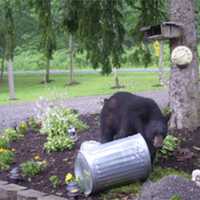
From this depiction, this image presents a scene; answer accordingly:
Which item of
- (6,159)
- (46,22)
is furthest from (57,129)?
(46,22)

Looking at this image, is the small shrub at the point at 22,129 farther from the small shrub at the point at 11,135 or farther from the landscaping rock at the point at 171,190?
the landscaping rock at the point at 171,190

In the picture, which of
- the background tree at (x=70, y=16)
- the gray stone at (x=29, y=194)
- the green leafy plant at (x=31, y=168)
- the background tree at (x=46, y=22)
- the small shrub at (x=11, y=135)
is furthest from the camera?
the background tree at (x=70, y=16)

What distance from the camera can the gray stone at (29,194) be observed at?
567 cm

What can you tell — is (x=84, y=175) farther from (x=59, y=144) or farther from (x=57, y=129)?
(x=57, y=129)

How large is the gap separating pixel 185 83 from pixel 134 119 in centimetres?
187

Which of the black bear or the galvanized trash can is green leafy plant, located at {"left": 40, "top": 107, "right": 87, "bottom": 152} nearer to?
the black bear

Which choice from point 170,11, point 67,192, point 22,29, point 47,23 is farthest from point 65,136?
point 22,29

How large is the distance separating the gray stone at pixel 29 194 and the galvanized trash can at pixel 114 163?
1.51 feet

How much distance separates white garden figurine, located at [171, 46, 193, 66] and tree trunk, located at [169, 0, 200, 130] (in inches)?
5.7

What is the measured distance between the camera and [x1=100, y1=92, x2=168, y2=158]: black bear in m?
5.88

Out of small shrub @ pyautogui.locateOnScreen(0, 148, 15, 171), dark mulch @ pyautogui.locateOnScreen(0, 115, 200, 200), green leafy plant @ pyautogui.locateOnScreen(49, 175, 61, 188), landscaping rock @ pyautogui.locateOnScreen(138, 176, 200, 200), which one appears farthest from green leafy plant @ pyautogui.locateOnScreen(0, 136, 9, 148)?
landscaping rock @ pyautogui.locateOnScreen(138, 176, 200, 200)

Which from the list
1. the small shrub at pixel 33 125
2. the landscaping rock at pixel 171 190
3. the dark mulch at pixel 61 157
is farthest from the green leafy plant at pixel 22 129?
the landscaping rock at pixel 171 190

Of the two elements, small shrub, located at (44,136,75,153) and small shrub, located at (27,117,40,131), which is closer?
small shrub, located at (44,136,75,153)

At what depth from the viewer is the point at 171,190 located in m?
4.26
